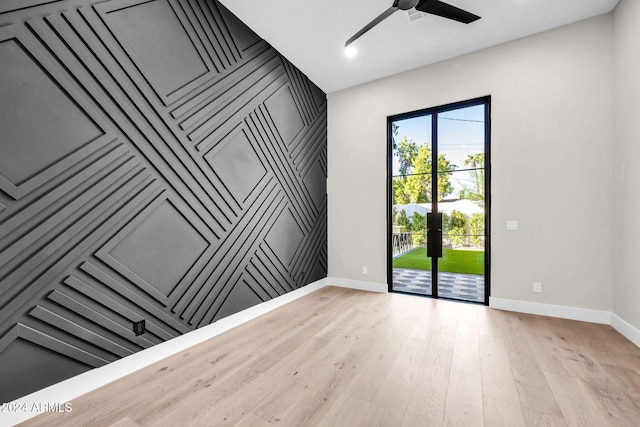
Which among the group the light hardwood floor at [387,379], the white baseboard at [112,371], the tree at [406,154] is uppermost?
the tree at [406,154]

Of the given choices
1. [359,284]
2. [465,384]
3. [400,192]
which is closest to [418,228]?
[400,192]

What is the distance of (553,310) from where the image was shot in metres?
3.04

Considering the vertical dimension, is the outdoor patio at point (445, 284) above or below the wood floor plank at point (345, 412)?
above

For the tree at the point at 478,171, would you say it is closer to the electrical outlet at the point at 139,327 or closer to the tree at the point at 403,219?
the tree at the point at 403,219

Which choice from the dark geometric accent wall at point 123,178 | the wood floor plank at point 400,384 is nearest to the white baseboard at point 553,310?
the wood floor plank at point 400,384

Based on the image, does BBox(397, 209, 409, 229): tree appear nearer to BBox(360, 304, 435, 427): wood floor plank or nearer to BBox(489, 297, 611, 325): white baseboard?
BBox(489, 297, 611, 325): white baseboard

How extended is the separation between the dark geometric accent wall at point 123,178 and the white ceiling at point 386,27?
1.17 ft

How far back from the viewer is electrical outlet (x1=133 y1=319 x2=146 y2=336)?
6.57 ft

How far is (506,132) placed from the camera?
3.30 metres

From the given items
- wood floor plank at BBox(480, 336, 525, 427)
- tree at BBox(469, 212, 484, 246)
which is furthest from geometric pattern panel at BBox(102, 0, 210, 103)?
tree at BBox(469, 212, 484, 246)

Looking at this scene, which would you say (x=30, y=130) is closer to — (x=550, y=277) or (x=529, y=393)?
(x=529, y=393)

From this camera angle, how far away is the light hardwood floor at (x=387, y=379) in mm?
1530

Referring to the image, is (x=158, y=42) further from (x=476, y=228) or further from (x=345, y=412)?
(x=476, y=228)

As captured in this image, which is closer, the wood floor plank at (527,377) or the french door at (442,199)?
the wood floor plank at (527,377)
